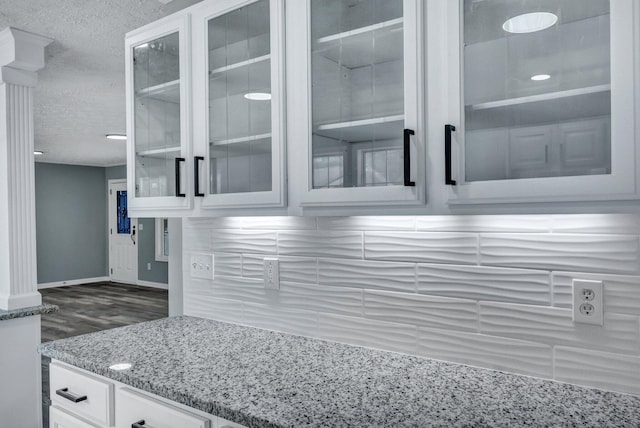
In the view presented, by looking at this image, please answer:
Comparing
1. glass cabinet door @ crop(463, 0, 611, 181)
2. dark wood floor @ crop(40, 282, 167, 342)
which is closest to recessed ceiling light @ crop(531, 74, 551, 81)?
glass cabinet door @ crop(463, 0, 611, 181)

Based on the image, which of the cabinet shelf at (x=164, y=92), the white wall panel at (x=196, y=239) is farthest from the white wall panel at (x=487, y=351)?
the cabinet shelf at (x=164, y=92)

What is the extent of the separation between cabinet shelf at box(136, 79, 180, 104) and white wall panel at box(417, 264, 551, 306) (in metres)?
1.08

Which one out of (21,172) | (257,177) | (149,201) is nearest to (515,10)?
(257,177)

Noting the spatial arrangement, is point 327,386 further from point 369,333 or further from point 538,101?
point 538,101

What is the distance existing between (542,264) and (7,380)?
2.83m

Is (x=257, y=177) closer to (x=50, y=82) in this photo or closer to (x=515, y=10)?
(x=515, y=10)

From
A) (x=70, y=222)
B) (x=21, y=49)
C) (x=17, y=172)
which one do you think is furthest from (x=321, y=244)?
(x=70, y=222)

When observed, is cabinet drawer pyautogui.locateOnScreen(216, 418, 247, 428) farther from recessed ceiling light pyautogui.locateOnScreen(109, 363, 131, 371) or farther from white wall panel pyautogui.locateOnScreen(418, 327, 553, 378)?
white wall panel pyautogui.locateOnScreen(418, 327, 553, 378)

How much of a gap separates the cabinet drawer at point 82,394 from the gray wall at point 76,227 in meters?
7.05

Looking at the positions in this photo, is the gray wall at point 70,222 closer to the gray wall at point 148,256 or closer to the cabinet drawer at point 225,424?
the gray wall at point 148,256

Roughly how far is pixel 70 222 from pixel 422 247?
8905 millimetres

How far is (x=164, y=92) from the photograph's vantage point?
5.89 feet

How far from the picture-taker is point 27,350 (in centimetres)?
272

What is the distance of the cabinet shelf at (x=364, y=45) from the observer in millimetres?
1218
